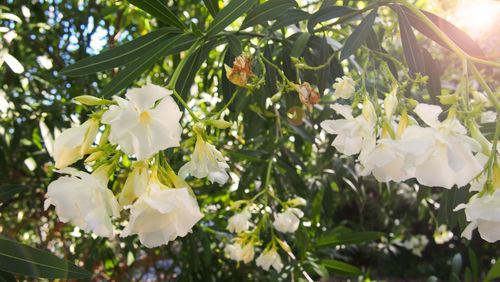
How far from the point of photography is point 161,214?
1.64ft

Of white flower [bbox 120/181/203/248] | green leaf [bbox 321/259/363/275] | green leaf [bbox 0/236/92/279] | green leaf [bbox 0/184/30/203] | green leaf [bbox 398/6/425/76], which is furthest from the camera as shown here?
green leaf [bbox 321/259/363/275]

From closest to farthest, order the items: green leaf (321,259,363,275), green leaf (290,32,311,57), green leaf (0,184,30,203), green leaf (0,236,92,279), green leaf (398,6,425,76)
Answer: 1. green leaf (0,236,92,279)
2. green leaf (398,6,425,76)
3. green leaf (290,32,311,57)
4. green leaf (0,184,30,203)
5. green leaf (321,259,363,275)

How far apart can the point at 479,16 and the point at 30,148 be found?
8.74 ft

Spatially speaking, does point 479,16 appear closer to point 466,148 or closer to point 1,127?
point 466,148

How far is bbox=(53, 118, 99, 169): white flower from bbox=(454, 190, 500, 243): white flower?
550 millimetres

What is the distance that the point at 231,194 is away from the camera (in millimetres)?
1901

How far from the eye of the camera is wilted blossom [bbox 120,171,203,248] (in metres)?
0.49

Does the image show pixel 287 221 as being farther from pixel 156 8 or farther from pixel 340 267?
pixel 156 8

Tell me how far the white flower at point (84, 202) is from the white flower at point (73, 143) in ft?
0.08

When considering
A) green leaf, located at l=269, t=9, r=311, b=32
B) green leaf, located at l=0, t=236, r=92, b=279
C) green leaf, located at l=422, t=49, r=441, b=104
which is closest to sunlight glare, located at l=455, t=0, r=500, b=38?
green leaf, located at l=422, t=49, r=441, b=104

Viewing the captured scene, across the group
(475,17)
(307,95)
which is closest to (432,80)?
(307,95)

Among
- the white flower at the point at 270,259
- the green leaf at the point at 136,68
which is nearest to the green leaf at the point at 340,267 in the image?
the white flower at the point at 270,259

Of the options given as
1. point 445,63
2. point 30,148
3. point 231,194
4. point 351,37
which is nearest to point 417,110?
point 351,37

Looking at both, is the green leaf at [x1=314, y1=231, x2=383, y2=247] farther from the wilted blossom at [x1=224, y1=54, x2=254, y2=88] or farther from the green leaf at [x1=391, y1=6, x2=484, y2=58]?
the wilted blossom at [x1=224, y1=54, x2=254, y2=88]
